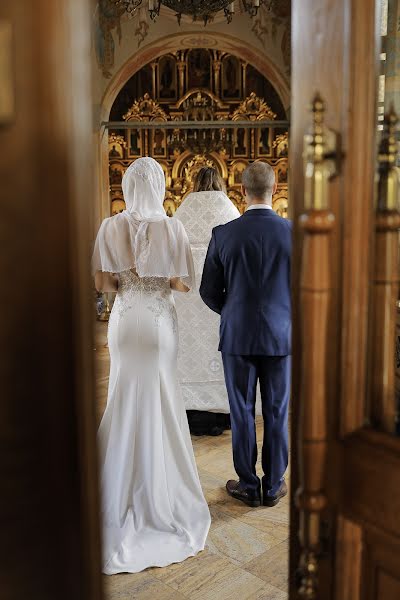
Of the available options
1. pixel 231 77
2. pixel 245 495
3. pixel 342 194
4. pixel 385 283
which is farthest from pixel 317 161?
pixel 231 77

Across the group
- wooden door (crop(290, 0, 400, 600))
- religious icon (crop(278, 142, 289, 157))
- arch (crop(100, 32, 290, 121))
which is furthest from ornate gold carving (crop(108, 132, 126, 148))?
wooden door (crop(290, 0, 400, 600))

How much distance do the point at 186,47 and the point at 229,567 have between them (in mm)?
10662

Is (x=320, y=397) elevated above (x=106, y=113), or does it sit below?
below

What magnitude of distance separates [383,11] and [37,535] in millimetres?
1372

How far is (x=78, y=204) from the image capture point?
0.93 metres

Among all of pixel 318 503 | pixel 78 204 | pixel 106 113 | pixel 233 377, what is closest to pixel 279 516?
pixel 233 377

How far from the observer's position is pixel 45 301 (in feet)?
3.02

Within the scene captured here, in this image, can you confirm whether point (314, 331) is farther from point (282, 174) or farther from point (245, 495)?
point (282, 174)

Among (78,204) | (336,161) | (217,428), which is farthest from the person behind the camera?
(217,428)

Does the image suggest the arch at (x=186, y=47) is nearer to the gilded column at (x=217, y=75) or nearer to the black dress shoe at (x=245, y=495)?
the gilded column at (x=217, y=75)

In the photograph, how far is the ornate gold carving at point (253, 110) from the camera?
40.6 ft

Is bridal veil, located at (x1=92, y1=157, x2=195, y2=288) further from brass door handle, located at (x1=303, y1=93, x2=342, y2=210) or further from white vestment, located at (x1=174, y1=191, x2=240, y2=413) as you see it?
brass door handle, located at (x1=303, y1=93, x2=342, y2=210)

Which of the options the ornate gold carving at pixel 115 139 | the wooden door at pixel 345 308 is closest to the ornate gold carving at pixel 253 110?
the ornate gold carving at pixel 115 139

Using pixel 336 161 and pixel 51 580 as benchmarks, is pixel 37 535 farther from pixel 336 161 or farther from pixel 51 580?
pixel 336 161
